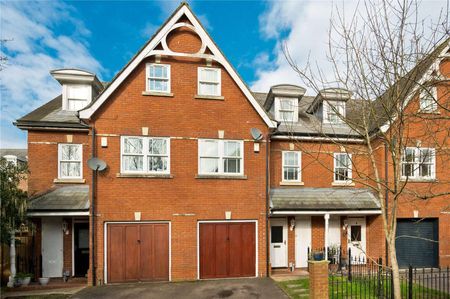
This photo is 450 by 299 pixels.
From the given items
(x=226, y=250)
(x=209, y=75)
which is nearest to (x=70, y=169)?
(x=209, y=75)

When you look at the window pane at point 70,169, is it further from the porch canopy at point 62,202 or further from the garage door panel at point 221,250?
the garage door panel at point 221,250

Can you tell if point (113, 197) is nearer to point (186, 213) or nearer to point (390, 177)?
point (186, 213)

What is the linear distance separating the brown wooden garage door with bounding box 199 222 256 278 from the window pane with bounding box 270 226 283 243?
177 centimetres

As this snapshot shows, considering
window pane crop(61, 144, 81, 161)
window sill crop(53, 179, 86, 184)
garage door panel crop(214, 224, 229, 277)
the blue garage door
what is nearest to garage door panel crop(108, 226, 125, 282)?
window sill crop(53, 179, 86, 184)

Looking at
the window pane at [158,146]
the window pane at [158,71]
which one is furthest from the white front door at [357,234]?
the window pane at [158,71]

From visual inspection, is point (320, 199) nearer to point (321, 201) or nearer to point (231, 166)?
point (321, 201)

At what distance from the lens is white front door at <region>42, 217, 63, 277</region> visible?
39.7 feet

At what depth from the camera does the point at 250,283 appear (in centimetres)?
1079

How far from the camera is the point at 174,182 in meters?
11.5

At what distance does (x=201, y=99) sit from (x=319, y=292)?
8.21 meters

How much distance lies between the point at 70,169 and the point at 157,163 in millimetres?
4262

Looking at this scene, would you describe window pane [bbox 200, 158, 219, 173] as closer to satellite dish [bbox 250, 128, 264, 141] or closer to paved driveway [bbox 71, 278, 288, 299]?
satellite dish [bbox 250, 128, 264, 141]

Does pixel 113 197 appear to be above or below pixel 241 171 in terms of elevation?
below

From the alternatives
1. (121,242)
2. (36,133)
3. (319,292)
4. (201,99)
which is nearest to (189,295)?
(121,242)
